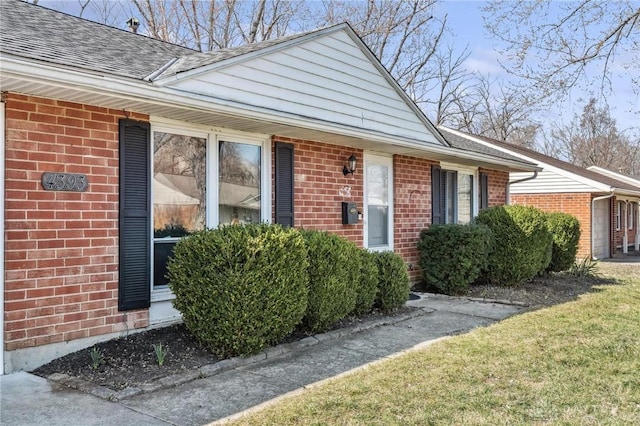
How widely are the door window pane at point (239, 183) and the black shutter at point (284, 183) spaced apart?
250 millimetres

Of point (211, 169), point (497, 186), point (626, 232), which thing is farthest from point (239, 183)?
point (626, 232)

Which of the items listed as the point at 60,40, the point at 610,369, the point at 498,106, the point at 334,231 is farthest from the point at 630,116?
the point at 498,106

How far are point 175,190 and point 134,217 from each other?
A: 2.26 ft

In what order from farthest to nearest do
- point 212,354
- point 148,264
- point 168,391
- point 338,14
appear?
point 338,14 → point 148,264 → point 212,354 → point 168,391

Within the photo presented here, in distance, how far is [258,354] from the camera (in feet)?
16.2

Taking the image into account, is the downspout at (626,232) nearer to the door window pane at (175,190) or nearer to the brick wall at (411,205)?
the brick wall at (411,205)

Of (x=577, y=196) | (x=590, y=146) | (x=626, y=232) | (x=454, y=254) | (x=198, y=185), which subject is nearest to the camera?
(x=198, y=185)

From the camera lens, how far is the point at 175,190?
590cm

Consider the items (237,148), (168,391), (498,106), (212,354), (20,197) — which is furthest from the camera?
(498,106)

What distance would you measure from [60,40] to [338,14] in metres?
15.2

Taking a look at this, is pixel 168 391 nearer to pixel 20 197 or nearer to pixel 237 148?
pixel 20 197

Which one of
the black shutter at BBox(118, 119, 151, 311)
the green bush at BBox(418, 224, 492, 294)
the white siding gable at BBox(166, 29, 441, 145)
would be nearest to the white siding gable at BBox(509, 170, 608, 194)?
the green bush at BBox(418, 224, 492, 294)

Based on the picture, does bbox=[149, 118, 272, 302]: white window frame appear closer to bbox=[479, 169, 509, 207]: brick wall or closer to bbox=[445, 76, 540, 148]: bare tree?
bbox=[479, 169, 509, 207]: brick wall

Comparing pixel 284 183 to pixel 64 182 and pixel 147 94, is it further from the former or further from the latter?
pixel 64 182
